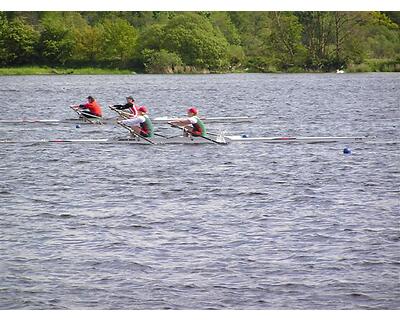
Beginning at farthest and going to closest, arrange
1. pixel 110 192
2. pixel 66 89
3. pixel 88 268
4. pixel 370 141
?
pixel 66 89, pixel 370 141, pixel 110 192, pixel 88 268

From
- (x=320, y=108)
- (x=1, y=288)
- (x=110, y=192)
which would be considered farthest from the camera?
(x=320, y=108)

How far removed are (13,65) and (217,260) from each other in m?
9.50

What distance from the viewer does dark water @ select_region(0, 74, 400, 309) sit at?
31.8ft

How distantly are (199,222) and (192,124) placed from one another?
5.78 m

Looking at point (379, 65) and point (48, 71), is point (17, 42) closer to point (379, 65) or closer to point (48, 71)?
point (48, 71)

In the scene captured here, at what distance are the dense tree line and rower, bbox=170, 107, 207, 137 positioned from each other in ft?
6.62

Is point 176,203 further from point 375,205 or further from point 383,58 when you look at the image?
point 383,58

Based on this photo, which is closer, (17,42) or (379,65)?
(17,42)

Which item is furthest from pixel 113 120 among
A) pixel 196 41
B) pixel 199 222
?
pixel 199 222

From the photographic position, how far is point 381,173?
15812 mm

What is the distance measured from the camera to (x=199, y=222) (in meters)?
12.5

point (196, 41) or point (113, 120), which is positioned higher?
point (196, 41)

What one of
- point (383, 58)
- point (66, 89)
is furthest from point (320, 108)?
point (66, 89)

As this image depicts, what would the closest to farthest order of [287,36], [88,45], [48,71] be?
[48,71] → [88,45] → [287,36]
